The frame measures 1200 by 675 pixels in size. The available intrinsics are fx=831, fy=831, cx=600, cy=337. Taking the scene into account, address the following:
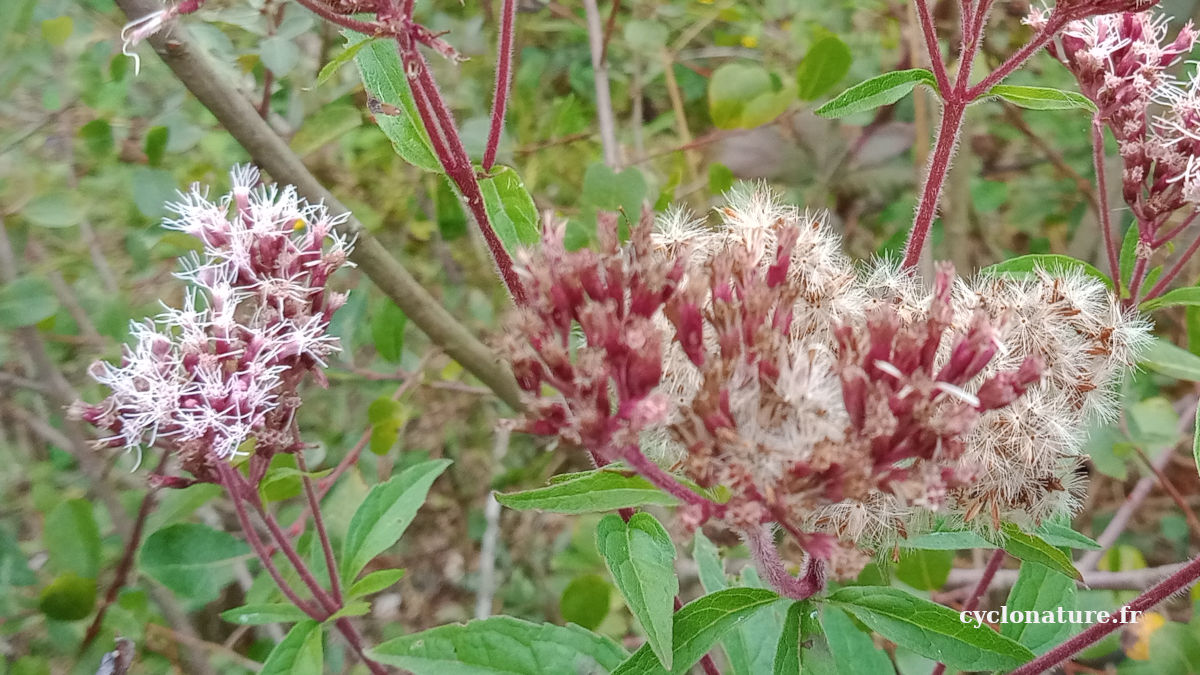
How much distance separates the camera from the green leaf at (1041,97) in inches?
48.8

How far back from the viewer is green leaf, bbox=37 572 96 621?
1781 millimetres

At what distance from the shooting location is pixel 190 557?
6.03ft

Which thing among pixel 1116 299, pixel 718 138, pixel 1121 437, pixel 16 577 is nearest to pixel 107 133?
pixel 16 577

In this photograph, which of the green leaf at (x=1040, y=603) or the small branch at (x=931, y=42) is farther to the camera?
the green leaf at (x=1040, y=603)

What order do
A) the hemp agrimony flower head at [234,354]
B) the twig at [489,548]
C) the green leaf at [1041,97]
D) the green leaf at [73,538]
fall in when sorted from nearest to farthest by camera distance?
the green leaf at [1041,97] → the hemp agrimony flower head at [234,354] → the green leaf at [73,538] → the twig at [489,548]

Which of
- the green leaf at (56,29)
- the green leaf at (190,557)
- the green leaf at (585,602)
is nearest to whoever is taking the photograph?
the green leaf at (190,557)

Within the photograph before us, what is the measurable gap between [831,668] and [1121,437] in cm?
150

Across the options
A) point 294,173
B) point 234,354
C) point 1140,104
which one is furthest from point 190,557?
point 1140,104

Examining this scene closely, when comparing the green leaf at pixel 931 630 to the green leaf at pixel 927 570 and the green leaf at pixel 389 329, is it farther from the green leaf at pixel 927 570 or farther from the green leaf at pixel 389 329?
the green leaf at pixel 389 329

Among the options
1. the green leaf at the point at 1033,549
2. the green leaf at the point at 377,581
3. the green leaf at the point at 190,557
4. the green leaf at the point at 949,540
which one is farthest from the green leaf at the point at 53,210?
the green leaf at the point at 1033,549

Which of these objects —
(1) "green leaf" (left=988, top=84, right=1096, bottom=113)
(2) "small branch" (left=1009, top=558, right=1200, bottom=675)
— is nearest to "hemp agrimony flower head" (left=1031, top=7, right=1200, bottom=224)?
(1) "green leaf" (left=988, top=84, right=1096, bottom=113)

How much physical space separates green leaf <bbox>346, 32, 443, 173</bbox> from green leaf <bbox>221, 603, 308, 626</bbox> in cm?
86

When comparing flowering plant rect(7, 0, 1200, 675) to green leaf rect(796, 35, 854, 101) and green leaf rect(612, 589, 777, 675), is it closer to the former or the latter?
green leaf rect(612, 589, 777, 675)

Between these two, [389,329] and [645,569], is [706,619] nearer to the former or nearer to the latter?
[645,569]
